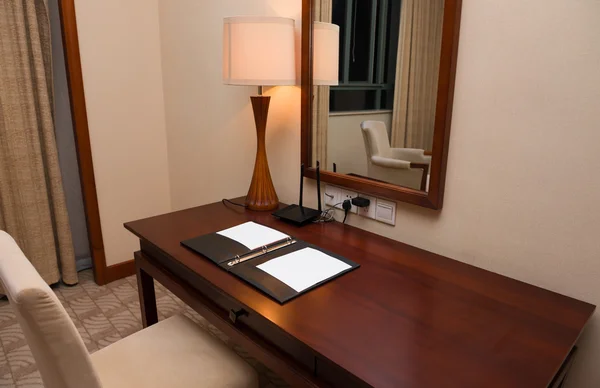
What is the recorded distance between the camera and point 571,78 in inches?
39.3

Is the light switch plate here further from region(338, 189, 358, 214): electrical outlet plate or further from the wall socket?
region(338, 189, 358, 214): electrical outlet plate

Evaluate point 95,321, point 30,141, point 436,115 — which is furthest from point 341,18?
point 95,321

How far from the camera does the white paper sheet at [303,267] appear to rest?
1.14 metres

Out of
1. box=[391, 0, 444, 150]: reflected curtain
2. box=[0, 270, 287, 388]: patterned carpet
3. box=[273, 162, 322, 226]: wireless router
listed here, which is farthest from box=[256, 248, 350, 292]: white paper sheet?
box=[0, 270, 287, 388]: patterned carpet

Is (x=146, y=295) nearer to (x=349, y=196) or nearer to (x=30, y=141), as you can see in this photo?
(x=349, y=196)

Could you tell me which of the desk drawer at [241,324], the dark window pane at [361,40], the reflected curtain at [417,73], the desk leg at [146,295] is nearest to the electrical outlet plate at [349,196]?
the reflected curtain at [417,73]

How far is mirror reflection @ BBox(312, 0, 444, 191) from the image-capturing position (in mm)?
1271

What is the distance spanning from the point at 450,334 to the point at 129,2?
8.06ft

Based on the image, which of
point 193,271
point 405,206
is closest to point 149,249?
point 193,271

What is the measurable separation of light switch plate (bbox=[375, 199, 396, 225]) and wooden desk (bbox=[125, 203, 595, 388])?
0.09 metres

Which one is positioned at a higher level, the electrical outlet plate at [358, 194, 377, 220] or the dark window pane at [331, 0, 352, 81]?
the dark window pane at [331, 0, 352, 81]

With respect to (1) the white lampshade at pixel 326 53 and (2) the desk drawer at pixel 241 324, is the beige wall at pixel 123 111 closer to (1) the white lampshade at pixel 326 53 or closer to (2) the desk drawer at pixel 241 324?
(2) the desk drawer at pixel 241 324

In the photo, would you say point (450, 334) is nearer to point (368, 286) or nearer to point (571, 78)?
point (368, 286)

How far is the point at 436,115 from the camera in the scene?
→ 124 cm
